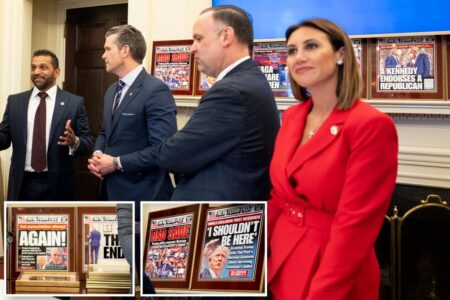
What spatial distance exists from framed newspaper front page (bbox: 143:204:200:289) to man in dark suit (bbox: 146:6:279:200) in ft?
1.22

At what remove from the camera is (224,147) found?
126 cm

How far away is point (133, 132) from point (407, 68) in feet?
4.66

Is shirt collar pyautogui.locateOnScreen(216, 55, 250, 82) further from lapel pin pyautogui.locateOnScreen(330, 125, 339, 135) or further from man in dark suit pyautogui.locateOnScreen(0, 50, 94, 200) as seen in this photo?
man in dark suit pyautogui.locateOnScreen(0, 50, 94, 200)

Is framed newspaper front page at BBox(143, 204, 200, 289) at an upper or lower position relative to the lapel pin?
lower

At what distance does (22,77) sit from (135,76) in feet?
7.11

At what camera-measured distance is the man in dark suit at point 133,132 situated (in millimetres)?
1850

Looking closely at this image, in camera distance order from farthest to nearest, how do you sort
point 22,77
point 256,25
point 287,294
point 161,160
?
point 22,77
point 256,25
point 161,160
point 287,294

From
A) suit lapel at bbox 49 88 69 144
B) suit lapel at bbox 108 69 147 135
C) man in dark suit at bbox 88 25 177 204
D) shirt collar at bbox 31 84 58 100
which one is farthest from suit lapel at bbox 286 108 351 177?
shirt collar at bbox 31 84 58 100

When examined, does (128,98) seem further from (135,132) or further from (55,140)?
(55,140)

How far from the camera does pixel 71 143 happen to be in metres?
2.49

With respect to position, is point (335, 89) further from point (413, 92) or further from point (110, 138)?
point (413, 92)

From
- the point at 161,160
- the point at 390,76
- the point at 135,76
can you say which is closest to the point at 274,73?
the point at 390,76

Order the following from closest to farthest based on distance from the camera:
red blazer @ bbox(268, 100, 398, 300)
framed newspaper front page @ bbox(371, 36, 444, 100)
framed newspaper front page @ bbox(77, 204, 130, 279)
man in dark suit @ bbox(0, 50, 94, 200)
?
1. framed newspaper front page @ bbox(77, 204, 130, 279)
2. red blazer @ bbox(268, 100, 398, 300)
3. framed newspaper front page @ bbox(371, 36, 444, 100)
4. man in dark suit @ bbox(0, 50, 94, 200)

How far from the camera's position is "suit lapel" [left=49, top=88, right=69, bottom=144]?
2676 mm
